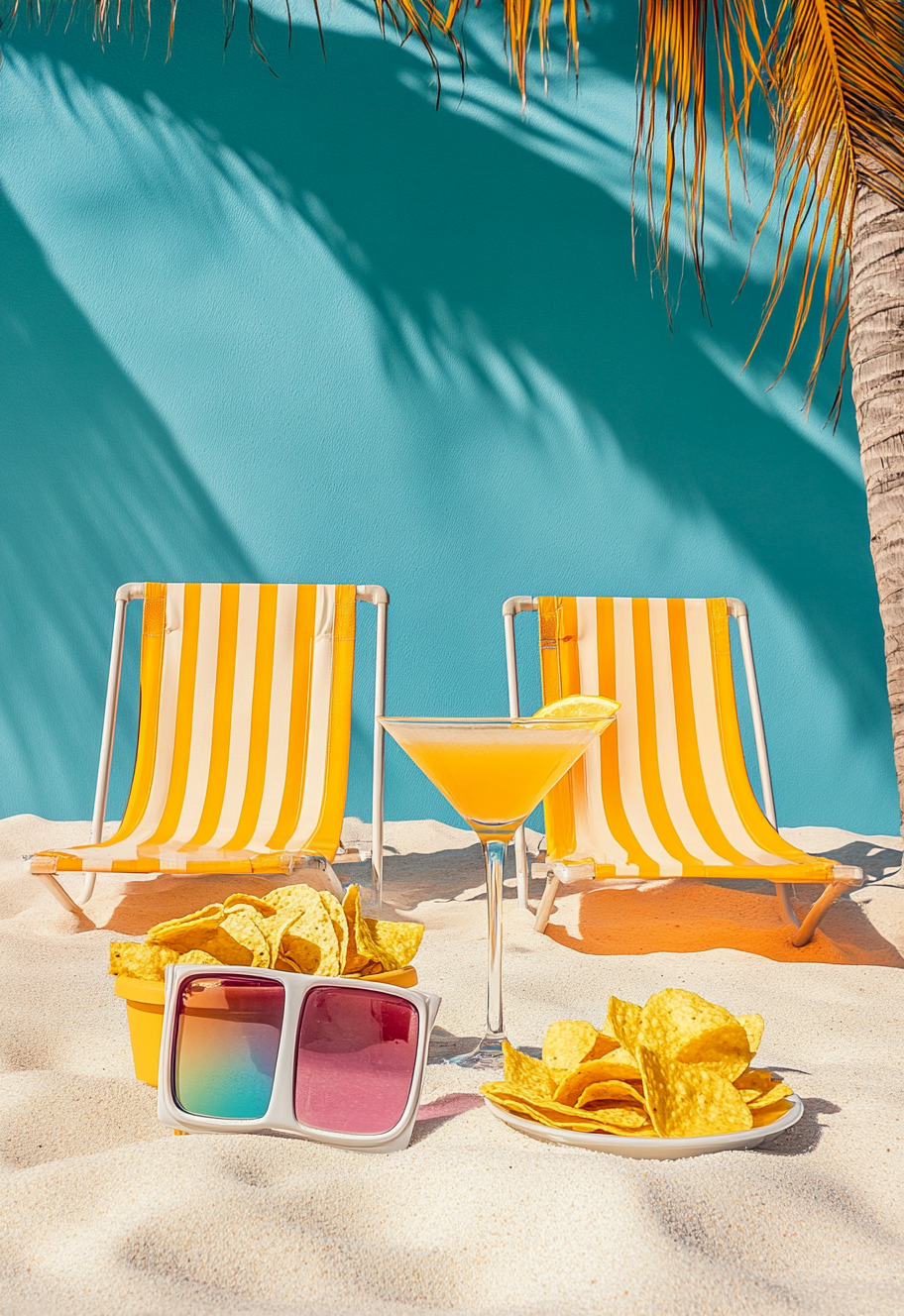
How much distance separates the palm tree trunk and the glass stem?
146cm

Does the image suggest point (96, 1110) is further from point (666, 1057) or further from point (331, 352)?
point (331, 352)

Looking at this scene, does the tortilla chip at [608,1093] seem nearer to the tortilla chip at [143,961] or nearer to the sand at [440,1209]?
the sand at [440,1209]

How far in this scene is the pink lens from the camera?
107 cm

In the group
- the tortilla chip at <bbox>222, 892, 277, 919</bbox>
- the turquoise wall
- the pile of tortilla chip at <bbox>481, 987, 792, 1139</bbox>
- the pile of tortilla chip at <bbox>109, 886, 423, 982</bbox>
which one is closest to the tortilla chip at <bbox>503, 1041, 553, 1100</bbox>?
the pile of tortilla chip at <bbox>481, 987, 792, 1139</bbox>

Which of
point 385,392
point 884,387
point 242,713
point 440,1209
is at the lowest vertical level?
point 440,1209

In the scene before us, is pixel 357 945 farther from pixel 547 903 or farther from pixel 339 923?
pixel 547 903

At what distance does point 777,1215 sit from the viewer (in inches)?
35.4

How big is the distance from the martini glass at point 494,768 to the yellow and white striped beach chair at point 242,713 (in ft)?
4.64

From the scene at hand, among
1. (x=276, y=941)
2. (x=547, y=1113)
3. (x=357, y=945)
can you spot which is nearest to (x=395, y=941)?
(x=357, y=945)

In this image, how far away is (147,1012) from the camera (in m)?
1.25

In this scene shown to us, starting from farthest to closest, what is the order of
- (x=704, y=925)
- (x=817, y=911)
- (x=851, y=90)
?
(x=704, y=925), (x=817, y=911), (x=851, y=90)

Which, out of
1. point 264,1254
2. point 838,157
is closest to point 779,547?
point 838,157

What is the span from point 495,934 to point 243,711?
2120 mm

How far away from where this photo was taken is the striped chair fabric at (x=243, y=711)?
Answer: 9.80ft
